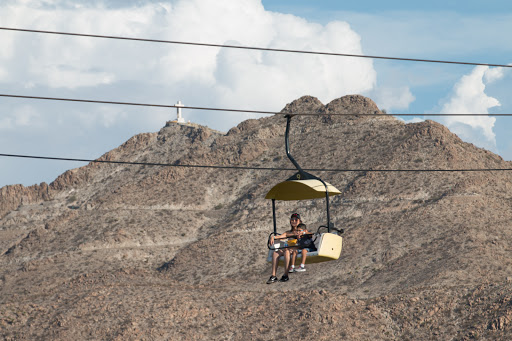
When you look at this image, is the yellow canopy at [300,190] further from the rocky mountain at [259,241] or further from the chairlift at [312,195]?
the rocky mountain at [259,241]

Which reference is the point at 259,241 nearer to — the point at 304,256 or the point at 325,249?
the point at 304,256

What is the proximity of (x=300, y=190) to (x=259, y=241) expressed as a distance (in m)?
72.4

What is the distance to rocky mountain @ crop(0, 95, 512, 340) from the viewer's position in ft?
221

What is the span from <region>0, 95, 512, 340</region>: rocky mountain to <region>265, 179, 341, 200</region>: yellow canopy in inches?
1007

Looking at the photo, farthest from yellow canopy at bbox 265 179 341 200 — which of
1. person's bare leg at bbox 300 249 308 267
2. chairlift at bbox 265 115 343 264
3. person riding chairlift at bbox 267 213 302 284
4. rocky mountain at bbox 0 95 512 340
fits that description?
rocky mountain at bbox 0 95 512 340

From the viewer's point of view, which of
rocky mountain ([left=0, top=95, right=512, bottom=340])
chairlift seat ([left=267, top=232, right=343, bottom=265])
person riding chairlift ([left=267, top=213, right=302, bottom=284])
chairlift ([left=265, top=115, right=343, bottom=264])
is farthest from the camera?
rocky mountain ([left=0, top=95, right=512, bottom=340])

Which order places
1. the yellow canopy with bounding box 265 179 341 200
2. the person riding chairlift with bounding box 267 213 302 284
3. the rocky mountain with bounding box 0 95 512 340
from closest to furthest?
the yellow canopy with bounding box 265 179 341 200
the person riding chairlift with bounding box 267 213 302 284
the rocky mountain with bounding box 0 95 512 340

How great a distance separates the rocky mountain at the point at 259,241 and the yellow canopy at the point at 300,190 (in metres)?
25.6

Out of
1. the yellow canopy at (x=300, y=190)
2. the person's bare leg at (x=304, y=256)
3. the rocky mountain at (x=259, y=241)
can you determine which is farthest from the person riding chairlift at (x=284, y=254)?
the rocky mountain at (x=259, y=241)

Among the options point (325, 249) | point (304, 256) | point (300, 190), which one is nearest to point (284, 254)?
point (304, 256)

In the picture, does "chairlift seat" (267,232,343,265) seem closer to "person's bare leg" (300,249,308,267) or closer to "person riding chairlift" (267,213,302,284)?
"person's bare leg" (300,249,308,267)

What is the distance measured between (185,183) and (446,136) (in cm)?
4078

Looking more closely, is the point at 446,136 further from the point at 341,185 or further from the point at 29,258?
the point at 29,258

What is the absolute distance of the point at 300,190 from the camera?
25766mm
